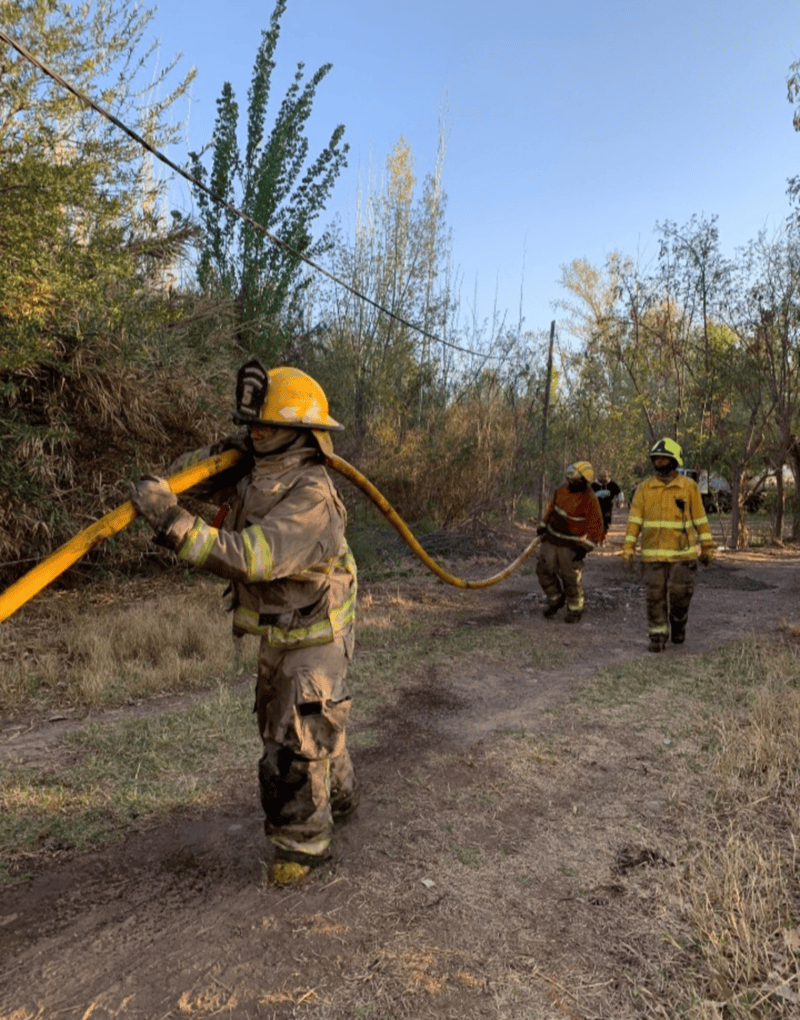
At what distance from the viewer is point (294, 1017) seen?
2.24m

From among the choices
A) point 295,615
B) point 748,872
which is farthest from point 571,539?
point 295,615

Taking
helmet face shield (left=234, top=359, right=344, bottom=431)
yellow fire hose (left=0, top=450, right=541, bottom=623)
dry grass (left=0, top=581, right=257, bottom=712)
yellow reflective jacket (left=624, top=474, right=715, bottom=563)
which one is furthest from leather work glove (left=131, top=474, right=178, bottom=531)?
yellow reflective jacket (left=624, top=474, right=715, bottom=563)

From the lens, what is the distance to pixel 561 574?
28.7 feet

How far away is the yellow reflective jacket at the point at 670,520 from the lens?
7257mm

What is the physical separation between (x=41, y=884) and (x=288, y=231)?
10213 millimetres

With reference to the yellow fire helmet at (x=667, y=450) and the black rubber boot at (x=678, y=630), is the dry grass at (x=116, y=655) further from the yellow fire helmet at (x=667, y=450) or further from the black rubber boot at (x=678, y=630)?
the yellow fire helmet at (x=667, y=450)

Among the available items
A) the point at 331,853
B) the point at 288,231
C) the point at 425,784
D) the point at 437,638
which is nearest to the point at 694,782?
the point at 425,784

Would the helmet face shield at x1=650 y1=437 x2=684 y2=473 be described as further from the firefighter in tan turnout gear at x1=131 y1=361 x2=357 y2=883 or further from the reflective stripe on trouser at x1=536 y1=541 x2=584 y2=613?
the firefighter in tan turnout gear at x1=131 y1=361 x2=357 y2=883

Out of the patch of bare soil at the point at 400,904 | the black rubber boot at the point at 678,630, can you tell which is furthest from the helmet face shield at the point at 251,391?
the black rubber boot at the point at 678,630

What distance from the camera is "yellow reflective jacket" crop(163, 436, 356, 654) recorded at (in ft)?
8.84

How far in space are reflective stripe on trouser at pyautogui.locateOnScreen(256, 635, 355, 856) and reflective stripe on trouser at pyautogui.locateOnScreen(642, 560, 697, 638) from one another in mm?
4983

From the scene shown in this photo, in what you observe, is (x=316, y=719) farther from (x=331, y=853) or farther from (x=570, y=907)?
(x=570, y=907)

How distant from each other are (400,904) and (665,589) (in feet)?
17.2

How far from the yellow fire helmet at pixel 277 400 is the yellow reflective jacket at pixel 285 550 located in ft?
0.42
